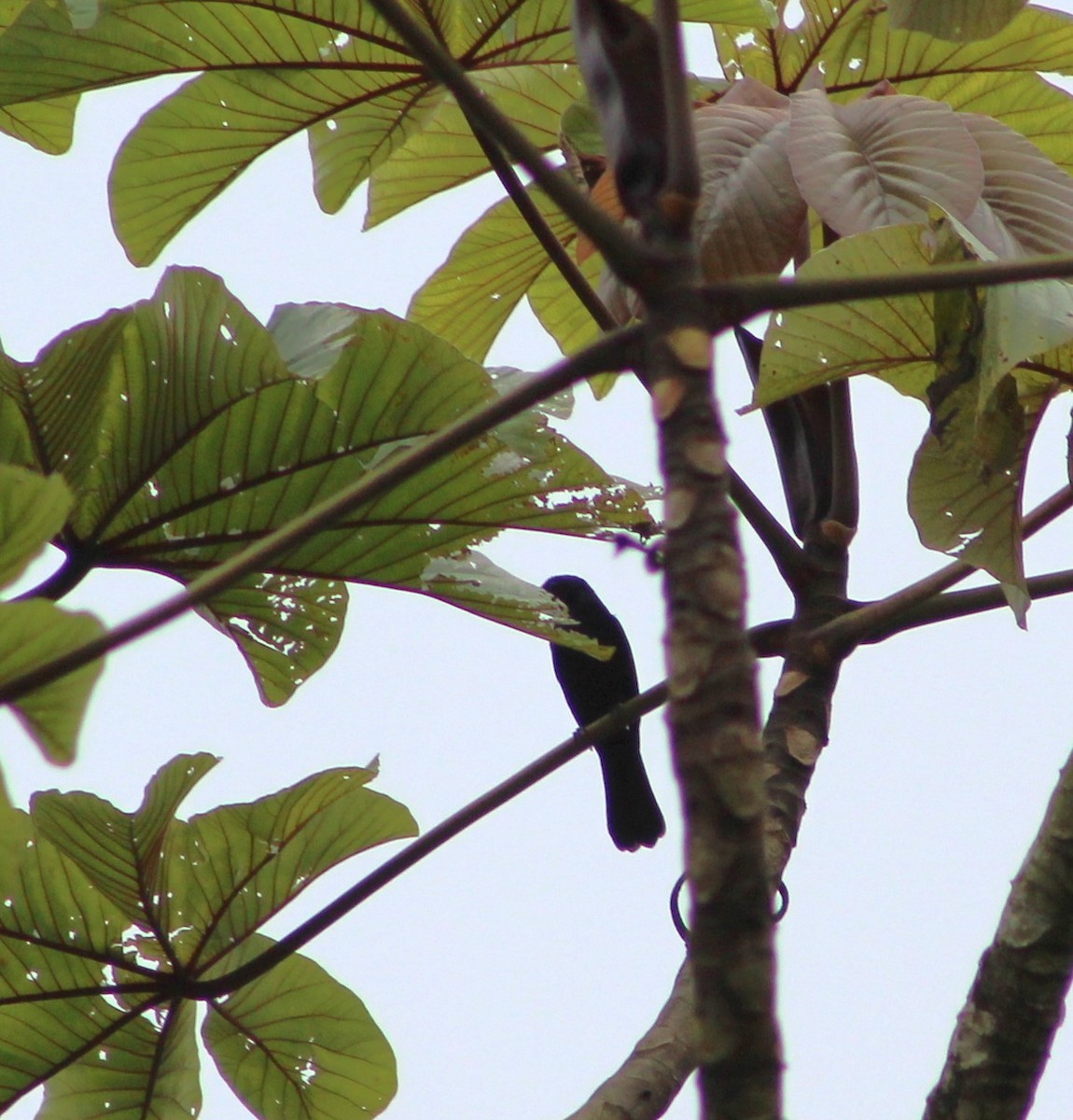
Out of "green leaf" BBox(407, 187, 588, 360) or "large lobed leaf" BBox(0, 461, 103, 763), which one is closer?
"large lobed leaf" BBox(0, 461, 103, 763)

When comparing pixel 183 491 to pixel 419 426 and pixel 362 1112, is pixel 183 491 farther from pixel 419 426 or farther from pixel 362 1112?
pixel 362 1112

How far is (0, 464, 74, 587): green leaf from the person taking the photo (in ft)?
2.83

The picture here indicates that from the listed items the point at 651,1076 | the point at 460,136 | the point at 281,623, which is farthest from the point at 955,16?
the point at 651,1076

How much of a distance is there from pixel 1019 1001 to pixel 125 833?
3.23 feet

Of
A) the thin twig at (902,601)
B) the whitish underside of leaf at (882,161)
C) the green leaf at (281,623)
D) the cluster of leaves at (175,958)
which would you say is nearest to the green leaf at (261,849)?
the cluster of leaves at (175,958)

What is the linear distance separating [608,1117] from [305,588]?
2.16ft

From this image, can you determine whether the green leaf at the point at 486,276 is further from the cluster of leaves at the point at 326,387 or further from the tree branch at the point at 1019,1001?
the tree branch at the point at 1019,1001

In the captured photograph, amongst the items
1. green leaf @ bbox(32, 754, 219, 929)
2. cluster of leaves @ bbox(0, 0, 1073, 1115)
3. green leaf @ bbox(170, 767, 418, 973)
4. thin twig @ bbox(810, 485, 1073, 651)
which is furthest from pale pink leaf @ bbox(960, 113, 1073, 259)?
green leaf @ bbox(32, 754, 219, 929)

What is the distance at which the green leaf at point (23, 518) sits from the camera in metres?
0.86

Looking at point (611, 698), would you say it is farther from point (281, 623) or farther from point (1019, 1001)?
point (1019, 1001)

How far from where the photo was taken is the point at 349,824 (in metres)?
1.74

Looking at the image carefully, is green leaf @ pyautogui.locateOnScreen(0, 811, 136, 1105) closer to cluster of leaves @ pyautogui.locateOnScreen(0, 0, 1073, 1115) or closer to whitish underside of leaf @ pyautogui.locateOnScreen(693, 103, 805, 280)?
cluster of leaves @ pyautogui.locateOnScreen(0, 0, 1073, 1115)

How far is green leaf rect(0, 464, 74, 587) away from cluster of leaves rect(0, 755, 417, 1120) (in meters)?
0.76

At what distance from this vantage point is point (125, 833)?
1.70 m
